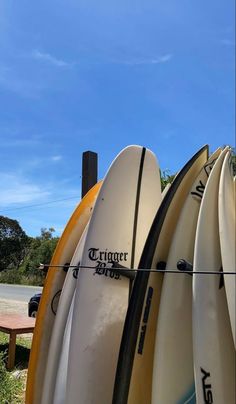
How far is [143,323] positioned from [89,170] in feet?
5.59

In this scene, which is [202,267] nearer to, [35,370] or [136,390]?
[136,390]

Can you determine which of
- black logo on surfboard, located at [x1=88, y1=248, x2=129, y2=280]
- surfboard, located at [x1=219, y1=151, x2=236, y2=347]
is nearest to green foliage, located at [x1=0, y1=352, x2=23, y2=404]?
black logo on surfboard, located at [x1=88, y1=248, x2=129, y2=280]

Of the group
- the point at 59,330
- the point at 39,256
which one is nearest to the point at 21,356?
the point at 59,330

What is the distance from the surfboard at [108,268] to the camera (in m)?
2.24

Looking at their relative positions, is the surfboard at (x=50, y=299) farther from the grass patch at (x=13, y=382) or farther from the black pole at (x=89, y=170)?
the grass patch at (x=13, y=382)

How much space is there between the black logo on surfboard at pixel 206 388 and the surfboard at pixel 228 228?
0.70 ft

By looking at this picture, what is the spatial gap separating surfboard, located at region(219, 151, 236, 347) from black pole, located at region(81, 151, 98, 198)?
1.55 m

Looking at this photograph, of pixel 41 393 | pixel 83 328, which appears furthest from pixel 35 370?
pixel 83 328

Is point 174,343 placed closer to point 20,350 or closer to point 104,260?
point 104,260

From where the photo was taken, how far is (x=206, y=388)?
1771 mm

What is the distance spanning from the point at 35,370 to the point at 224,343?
50.5 inches

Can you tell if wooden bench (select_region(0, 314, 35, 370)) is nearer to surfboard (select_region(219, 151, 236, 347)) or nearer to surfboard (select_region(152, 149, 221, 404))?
surfboard (select_region(152, 149, 221, 404))

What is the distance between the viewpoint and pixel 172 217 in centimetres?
220

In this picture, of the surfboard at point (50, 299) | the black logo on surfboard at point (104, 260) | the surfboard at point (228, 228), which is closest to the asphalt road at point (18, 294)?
the surfboard at point (50, 299)
